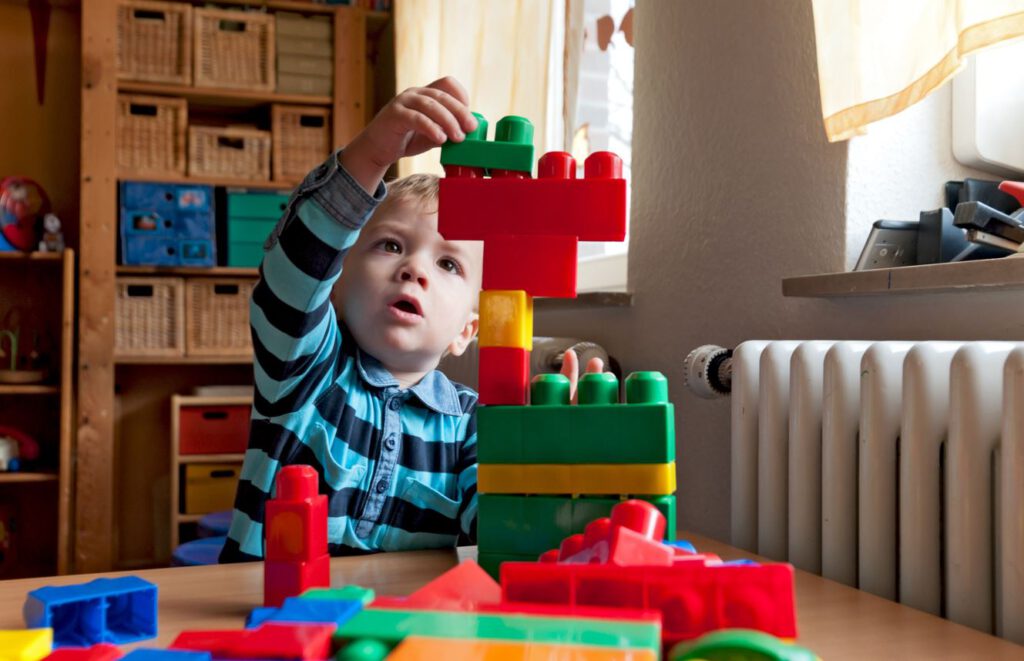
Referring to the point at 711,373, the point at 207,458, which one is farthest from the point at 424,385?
the point at 207,458

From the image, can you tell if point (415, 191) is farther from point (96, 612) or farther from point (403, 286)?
point (96, 612)

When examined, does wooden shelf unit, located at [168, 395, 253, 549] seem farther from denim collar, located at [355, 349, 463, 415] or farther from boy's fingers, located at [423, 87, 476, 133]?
boy's fingers, located at [423, 87, 476, 133]

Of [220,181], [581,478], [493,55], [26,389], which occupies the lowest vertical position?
[26,389]

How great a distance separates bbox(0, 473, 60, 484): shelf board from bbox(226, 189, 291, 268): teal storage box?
79cm

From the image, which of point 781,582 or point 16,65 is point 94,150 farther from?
point 781,582

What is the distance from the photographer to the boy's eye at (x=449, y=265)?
108 centimetres

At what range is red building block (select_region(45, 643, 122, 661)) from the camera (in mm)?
444

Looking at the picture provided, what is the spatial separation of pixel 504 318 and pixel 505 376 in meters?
0.04

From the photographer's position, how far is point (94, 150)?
2.65 m

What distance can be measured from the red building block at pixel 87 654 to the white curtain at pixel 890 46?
0.87 m

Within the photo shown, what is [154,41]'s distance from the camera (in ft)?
8.81

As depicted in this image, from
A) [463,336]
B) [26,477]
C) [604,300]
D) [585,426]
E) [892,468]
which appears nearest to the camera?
[585,426]

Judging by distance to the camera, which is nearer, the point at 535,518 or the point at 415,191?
the point at 535,518

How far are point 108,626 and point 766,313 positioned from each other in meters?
0.92
